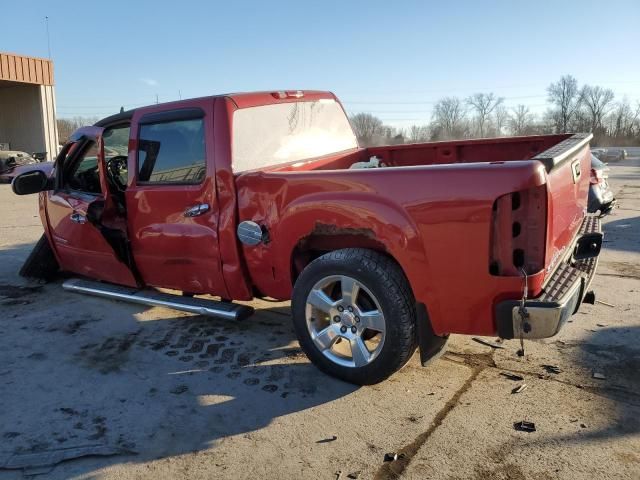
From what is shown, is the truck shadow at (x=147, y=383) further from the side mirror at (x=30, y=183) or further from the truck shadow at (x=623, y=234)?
the truck shadow at (x=623, y=234)

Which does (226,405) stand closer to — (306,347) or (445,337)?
(306,347)

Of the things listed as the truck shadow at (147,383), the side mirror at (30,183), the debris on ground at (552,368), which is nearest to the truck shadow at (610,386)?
the debris on ground at (552,368)

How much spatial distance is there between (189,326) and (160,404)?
1366mm

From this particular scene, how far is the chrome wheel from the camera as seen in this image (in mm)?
3373

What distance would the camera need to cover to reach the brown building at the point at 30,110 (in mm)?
31438

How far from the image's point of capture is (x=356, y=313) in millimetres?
3422

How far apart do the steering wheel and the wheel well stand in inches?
91.3

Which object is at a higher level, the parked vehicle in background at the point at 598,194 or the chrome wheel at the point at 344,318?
the parked vehicle in background at the point at 598,194

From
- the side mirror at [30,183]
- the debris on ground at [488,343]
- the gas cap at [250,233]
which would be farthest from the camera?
the side mirror at [30,183]

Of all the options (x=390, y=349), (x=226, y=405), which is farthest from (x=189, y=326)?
(x=390, y=349)

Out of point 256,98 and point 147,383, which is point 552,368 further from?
point 256,98

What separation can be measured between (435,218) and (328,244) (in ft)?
3.15

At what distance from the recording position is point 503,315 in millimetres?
2891

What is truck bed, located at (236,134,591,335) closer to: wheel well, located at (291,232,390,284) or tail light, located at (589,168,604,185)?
wheel well, located at (291,232,390,284)
